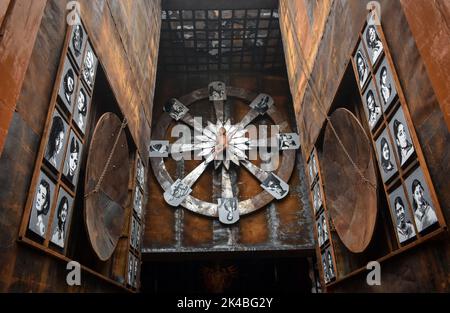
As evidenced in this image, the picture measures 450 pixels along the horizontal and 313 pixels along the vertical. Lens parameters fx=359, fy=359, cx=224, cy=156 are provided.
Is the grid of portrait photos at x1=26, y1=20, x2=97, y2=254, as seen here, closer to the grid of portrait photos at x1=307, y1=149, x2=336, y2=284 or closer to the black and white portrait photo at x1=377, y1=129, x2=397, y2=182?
the black and white portrait photo at x1=377, y1=129, x2=397, y2=182

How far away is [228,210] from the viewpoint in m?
9.57

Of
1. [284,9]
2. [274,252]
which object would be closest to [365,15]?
[284,9]

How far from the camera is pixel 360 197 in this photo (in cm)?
493

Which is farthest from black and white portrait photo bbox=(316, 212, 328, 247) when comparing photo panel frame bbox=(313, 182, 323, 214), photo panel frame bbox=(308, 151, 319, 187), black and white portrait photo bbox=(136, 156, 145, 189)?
black and white portrait photo bbox=(136, 156, 145, 189)

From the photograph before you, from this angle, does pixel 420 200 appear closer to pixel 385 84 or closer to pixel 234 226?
pixel 385 84

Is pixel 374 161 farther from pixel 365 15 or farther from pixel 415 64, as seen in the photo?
pixel 365 15

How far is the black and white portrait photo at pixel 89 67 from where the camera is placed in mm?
4566

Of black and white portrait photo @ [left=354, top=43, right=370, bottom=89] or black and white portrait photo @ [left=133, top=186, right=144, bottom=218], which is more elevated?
black and white portrait photo @ [left=354, top=43, right=370, bottom=89]

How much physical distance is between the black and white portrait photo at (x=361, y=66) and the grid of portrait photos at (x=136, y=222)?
4400 mm

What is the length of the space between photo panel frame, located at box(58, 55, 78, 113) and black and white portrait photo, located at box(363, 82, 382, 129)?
3483 millimetres

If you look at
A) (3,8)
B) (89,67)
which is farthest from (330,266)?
(3,8)

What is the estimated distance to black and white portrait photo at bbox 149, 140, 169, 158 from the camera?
10281 mm

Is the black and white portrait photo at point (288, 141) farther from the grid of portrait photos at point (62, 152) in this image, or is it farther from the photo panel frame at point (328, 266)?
the grid of portrait photos at point (62, 152)

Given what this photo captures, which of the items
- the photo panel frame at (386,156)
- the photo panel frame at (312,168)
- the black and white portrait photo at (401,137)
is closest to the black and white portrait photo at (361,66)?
the photo panel frame at (386,156)
